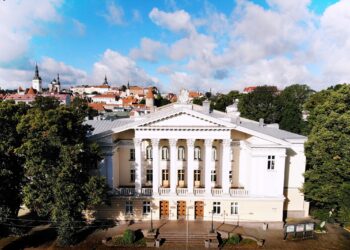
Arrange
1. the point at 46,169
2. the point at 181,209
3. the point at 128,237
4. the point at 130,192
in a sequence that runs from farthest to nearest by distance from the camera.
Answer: the point at 181,209 → the point at 130,192 → the point at 128,237 → the point at 46,169

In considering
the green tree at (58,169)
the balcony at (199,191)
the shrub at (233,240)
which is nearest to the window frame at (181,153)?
the balcony at (199,191)

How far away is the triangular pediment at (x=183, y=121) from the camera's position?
25.9 m

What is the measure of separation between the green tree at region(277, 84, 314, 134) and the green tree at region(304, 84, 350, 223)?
19929mm

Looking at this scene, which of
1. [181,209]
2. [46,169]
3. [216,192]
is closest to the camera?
[46,169]

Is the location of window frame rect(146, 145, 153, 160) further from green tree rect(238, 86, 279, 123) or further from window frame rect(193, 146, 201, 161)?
green tree rect(238, 86, 279, 123)

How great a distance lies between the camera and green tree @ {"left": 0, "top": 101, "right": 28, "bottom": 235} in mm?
21339

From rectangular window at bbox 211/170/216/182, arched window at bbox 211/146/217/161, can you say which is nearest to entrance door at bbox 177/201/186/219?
rectangular window at bbox 211/170/216/182

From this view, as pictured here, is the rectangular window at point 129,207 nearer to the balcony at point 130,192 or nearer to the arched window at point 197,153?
the balcony at point 130,192

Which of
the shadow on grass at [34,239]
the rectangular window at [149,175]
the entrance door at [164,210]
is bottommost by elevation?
the shadow on grass at [34,239]

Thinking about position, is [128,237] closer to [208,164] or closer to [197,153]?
[208,164]

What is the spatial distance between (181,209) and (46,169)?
44.0 feet

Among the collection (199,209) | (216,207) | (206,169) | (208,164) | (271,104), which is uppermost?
(271,104)

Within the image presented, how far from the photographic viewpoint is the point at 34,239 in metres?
23.7

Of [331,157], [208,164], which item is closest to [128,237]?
[208,164]
